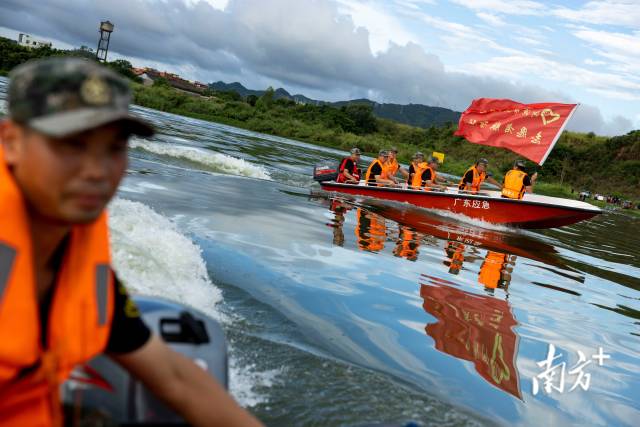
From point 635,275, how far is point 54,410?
11.4m

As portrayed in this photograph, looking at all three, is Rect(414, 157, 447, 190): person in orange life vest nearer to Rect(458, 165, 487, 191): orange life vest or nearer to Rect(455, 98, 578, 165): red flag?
Rect(458, 165, 487, 191): orange life vest

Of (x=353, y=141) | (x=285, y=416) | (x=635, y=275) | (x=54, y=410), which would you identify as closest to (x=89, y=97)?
(x=54, y=410)

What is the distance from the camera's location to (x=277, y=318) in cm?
498

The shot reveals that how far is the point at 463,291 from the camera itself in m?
6.96

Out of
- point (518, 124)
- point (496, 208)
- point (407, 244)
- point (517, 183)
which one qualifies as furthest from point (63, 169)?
point (518, 124)

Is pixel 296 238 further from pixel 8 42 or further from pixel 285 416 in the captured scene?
pixel 8 42

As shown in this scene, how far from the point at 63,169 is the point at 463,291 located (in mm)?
6143

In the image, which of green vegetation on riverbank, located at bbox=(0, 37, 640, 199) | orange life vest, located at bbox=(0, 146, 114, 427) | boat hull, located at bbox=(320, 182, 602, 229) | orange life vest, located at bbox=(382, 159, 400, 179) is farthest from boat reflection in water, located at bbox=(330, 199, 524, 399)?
green vegetation on riverbank, located at bbox=(0, 37, 640, 199)

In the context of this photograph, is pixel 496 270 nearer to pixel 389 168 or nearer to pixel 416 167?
pixel 416 167

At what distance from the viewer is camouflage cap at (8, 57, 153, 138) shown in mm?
1292

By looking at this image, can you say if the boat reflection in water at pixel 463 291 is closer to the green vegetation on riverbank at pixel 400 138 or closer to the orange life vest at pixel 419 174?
the orange life vest at pixel 419 174

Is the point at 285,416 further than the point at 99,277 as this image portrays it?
Yes

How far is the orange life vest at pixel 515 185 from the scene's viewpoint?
45.2 feet

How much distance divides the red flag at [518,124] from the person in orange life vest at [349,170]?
2850 millimetres
